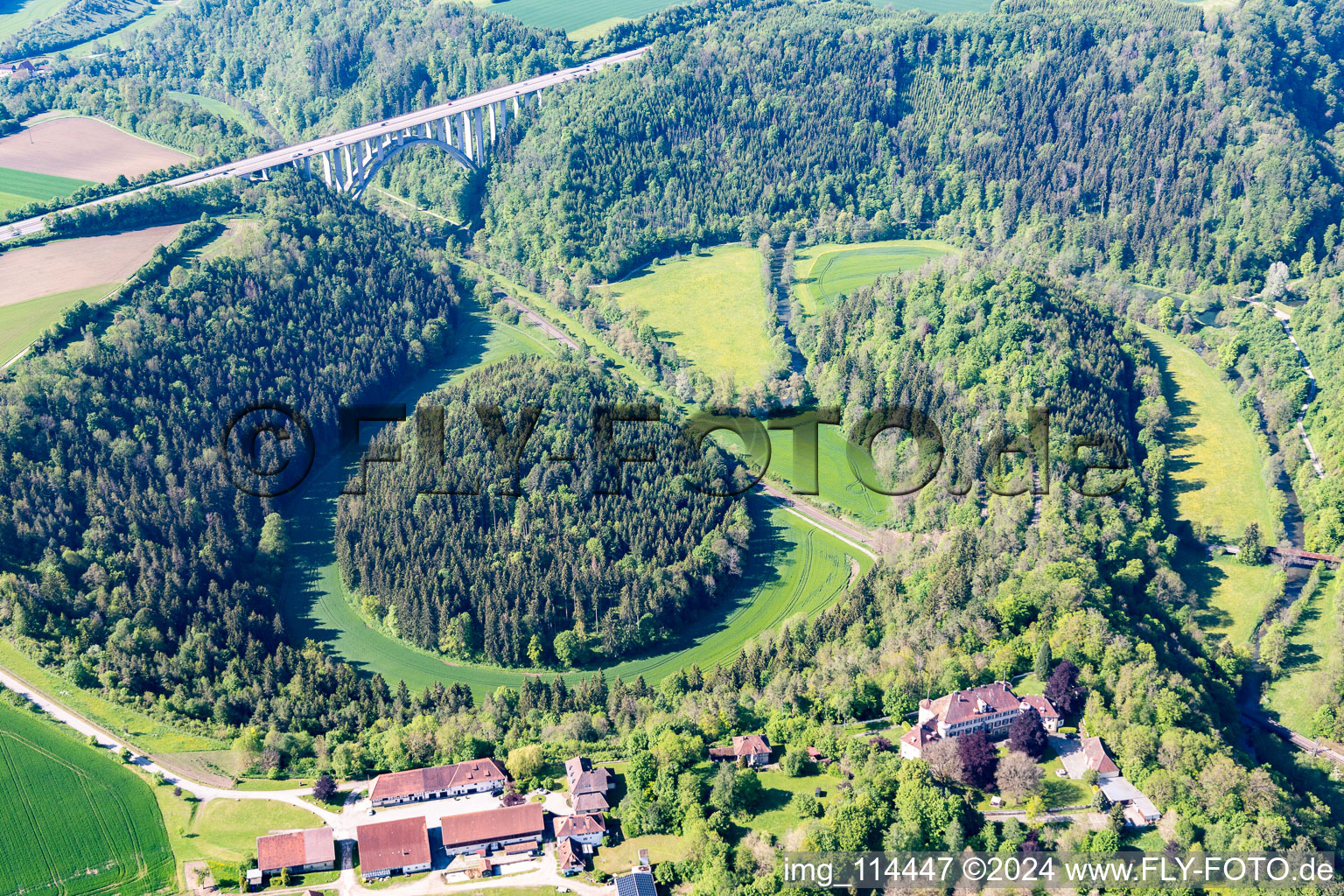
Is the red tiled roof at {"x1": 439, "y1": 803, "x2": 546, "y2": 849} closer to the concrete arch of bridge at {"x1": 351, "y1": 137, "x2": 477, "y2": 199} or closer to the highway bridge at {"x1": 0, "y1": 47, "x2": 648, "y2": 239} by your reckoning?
the highway bridge at {"x1": 0, "y1": 47, "x2": 648, "y2": 239}

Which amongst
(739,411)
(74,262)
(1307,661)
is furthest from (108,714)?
(1307,661)

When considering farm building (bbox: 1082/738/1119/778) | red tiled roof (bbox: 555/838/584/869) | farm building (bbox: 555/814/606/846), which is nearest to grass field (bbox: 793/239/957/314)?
farm building (bbox: 1082/738/1119/778)

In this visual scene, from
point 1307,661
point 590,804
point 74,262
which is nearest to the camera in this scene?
point 590,804

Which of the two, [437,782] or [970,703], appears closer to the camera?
[437,782]

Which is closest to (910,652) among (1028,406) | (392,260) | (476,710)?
(476,710)

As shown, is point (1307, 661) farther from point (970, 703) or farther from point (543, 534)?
point (543, 534)

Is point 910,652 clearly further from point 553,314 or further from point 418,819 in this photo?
point 553,314
